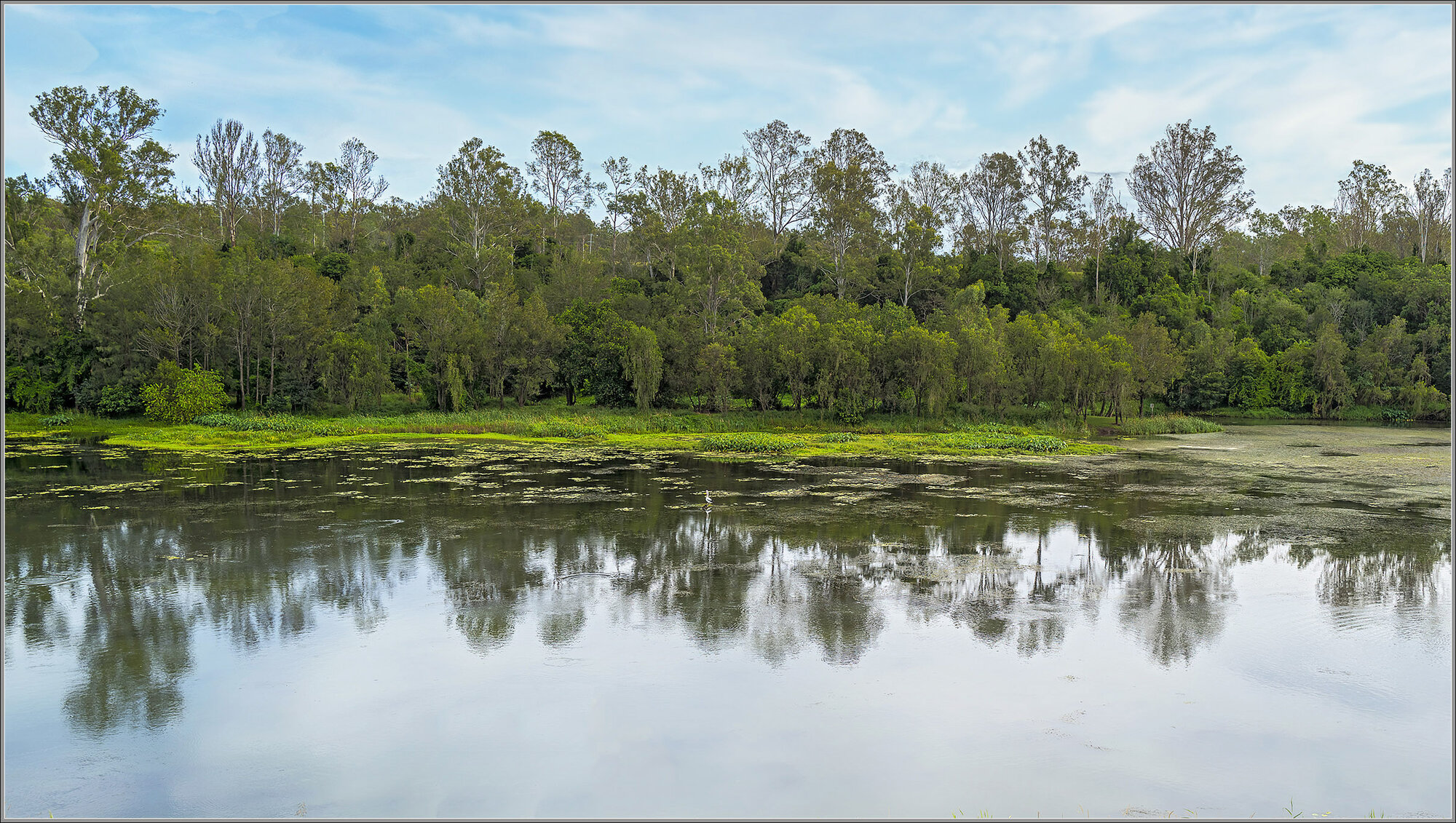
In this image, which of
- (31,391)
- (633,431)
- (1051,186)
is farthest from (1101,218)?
(31,391)

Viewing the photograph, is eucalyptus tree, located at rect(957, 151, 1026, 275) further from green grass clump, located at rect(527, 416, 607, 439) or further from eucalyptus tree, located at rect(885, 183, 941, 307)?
green grass clump, located at rect(527, 416, 607, 439)

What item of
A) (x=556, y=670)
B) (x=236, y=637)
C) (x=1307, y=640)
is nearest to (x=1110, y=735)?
(x=1307, y=640)

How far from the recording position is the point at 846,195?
61.7 meters

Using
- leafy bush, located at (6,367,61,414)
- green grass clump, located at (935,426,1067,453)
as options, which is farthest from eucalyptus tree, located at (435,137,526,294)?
green grass clump, located at (935,426,1067,453)

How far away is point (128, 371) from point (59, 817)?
3826 cm

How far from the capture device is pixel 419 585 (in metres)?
12.7

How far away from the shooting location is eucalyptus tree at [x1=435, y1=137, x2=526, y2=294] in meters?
54.8

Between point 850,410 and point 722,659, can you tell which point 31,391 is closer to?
point 850,410

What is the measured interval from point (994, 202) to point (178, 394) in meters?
58.7

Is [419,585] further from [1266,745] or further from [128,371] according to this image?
[128,371]

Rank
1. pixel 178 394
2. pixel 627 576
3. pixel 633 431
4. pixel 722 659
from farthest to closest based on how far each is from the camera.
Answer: pixel 633 431, pixel 178 394, pixel 627 576, pixel 722 659

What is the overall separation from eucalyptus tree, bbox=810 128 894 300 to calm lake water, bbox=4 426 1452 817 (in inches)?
1710

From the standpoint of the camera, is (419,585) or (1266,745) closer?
(1266,745)

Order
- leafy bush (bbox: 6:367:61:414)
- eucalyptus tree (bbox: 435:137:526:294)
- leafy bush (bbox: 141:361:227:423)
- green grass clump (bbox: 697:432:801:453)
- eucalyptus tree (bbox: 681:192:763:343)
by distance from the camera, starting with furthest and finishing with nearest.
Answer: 1. eucalyptus tree (bbox: 435:137:526:294)
2. eucalyptus tree (bbox: 681:192:763:343)
3. leafy bush (bbox: 6:367:61:414)
4. leafy bush (bbox: 141:361:227:423)
5. green grass clump (bbox: 697:432:801:453)
